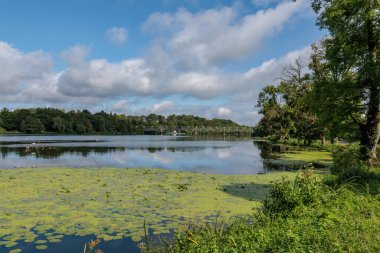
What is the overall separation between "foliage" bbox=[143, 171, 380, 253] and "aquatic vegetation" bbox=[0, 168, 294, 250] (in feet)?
8.45

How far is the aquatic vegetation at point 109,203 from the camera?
10.1 m

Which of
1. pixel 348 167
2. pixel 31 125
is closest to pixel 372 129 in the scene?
pixel 348 167

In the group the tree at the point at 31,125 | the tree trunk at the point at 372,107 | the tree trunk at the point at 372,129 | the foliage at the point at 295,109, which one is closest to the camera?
the tree trunk at the point at 372,107

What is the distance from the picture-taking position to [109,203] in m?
13.4

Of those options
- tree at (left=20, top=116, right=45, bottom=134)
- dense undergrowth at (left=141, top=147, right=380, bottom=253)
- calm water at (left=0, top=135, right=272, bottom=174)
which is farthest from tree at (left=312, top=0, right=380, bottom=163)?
tree at (left=20, top=116, right=45, bottom=134)

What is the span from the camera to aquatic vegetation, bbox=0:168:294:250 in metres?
10.1

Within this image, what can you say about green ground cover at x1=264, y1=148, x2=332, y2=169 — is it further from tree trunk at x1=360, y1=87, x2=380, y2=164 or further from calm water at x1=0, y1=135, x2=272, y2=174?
tree trunk at x1=360, y1=87, x2=380, y2=164

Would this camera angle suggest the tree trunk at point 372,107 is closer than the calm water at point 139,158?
Yes

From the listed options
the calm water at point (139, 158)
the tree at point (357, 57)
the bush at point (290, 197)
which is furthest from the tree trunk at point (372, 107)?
the bush at point (290, 197)

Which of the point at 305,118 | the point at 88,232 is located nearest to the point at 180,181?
the point at 88,232

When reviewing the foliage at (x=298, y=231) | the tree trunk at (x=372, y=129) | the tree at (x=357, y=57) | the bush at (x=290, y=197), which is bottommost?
the foliage at (x=298, y=231)

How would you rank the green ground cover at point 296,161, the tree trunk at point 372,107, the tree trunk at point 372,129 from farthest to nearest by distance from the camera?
the green ground cover at point 296,161
the tree trunk at point 372,129
the tree trunk at point 372,107

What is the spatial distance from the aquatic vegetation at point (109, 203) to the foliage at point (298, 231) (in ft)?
8.45

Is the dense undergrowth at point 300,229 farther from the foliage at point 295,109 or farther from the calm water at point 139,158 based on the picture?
the foliage at point 295,109
